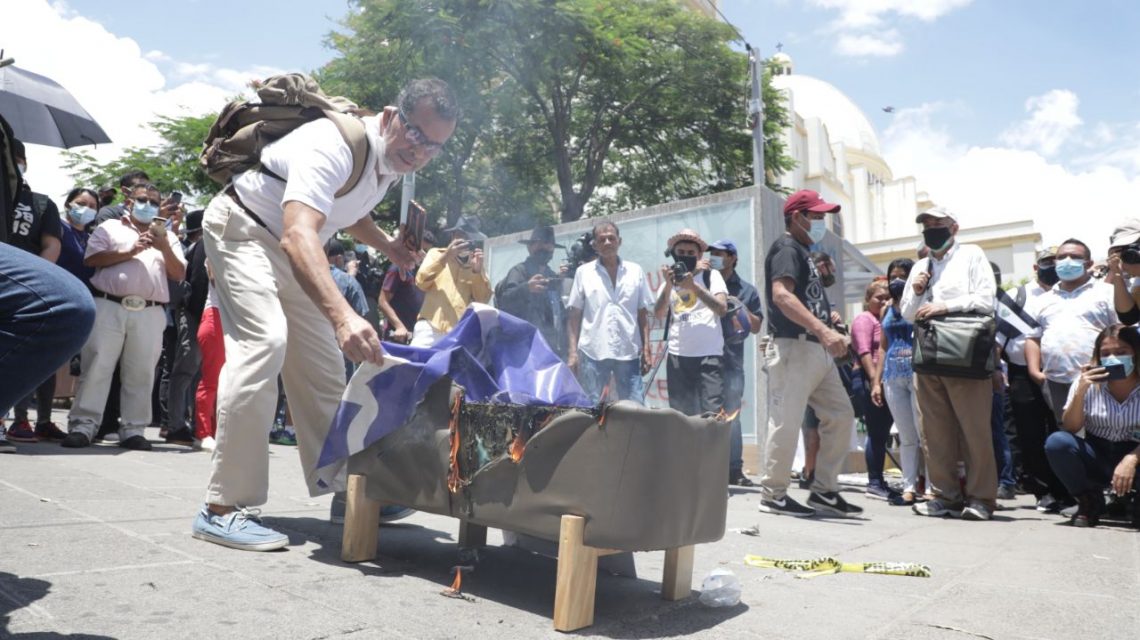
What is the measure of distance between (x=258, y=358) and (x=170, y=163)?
2879 cm

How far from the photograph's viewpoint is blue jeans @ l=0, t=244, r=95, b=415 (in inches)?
63.5

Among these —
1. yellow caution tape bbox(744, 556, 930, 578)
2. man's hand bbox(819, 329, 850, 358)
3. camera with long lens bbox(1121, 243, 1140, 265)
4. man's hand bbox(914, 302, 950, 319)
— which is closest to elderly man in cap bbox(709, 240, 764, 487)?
man's hand bbox(914, 302, 950, 319)

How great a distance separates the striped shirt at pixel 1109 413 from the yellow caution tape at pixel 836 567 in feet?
9.89

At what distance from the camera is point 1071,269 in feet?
22.3

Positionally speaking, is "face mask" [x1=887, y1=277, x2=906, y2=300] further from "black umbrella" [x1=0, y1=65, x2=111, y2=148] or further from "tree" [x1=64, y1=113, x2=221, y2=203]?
"tree" [x1=64, y1=113, x2=221, y2=203]

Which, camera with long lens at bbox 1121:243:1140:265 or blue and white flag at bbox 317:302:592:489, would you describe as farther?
camera with long lens at bbox 1121:243:1140:265

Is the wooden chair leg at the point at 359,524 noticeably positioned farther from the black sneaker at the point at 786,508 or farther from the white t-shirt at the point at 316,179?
the black sneaker at the point at 786,508

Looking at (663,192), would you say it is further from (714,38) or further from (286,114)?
(286,114)

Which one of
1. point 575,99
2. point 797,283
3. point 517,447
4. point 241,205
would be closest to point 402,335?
point 797,283

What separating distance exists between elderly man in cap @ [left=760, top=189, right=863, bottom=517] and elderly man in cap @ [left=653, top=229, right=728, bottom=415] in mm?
1068

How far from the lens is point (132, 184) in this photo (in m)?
6.68

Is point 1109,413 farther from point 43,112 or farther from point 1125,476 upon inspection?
point 43,112

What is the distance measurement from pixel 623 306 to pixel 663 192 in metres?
20.6

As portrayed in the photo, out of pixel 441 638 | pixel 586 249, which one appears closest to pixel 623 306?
pixel 586 249
